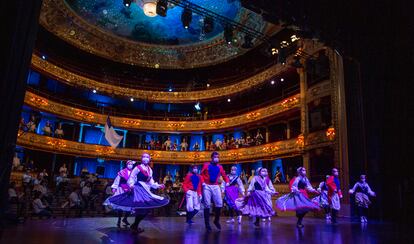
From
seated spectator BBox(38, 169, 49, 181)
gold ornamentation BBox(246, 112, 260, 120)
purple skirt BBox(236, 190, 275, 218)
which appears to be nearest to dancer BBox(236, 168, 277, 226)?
purple skirt BBox(236, 190, 275, 218)

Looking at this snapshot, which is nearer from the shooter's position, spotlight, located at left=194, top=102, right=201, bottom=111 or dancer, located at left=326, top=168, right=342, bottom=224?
dancer, located at left=326, top=168, right=342, bottom=224

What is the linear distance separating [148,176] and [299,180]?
4.76 m

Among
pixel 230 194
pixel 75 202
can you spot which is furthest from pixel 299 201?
pixel 75 202

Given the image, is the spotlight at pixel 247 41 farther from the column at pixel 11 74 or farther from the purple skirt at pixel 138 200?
the column at pixel 11 74

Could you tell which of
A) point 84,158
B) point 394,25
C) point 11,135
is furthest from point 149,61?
point 11,135

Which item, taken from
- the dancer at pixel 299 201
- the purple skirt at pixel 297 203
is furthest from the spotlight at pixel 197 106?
the purple skirt at pixel 297 203

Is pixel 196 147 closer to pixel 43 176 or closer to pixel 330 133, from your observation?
pixel 43 176

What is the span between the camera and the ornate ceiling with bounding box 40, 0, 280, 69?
2623 cm

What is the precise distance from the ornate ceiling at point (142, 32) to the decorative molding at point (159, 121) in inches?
248

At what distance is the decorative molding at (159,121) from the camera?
22859 millimetres

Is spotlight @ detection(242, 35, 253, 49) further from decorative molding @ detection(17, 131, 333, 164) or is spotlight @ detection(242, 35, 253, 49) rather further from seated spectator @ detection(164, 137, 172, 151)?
seated spectator @ detection(164, 137, 172, 151)

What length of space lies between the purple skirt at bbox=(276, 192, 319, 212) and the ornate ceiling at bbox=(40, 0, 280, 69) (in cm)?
1816

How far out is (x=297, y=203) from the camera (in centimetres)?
891

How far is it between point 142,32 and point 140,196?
26.5 meters
